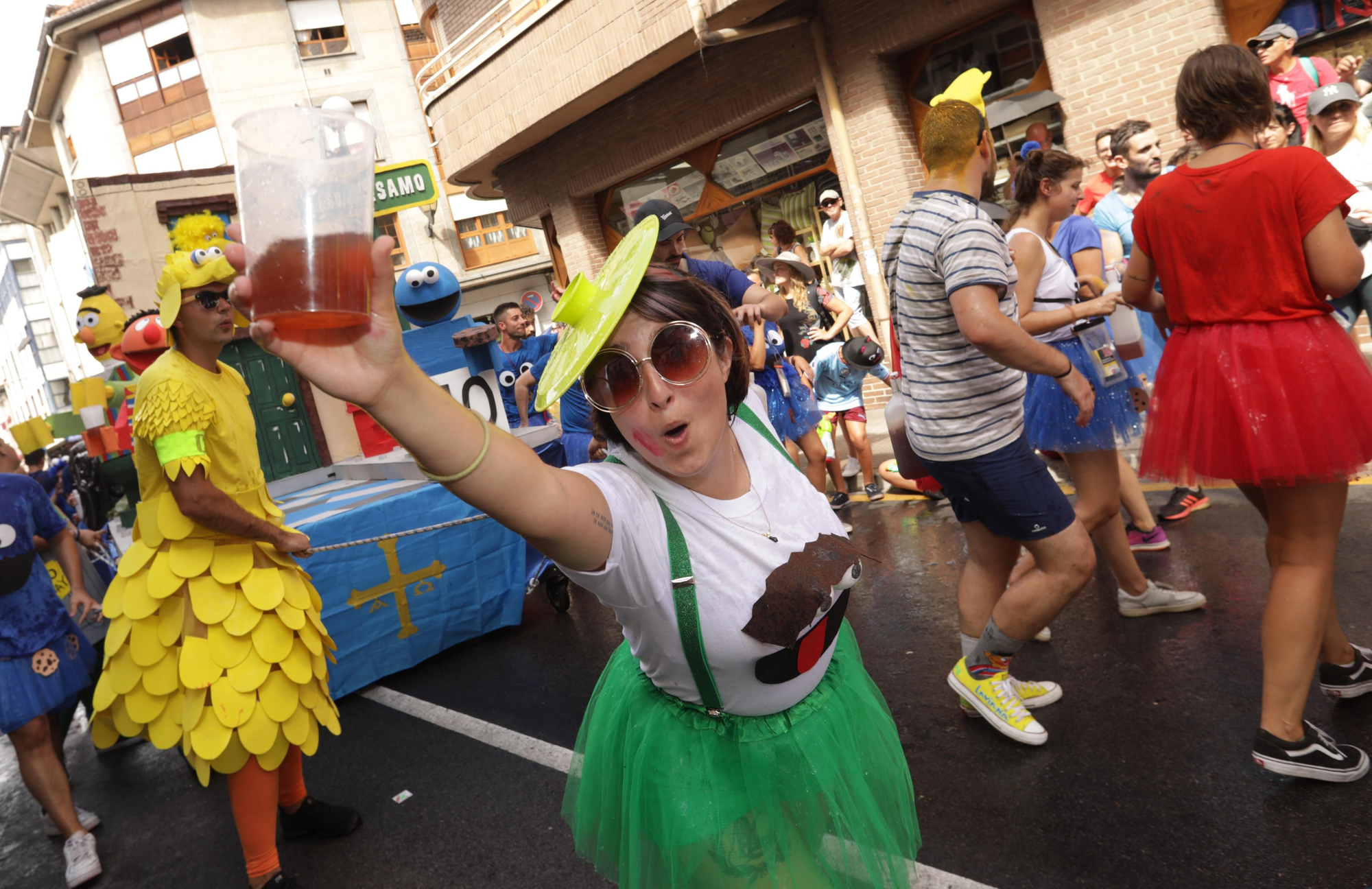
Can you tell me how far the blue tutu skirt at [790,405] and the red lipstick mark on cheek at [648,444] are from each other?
4.40 m

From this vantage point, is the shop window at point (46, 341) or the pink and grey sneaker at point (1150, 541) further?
the shop window at point (46, 341)

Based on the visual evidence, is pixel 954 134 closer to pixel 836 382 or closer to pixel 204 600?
pixel 204 600

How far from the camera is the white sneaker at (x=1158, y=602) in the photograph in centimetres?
367

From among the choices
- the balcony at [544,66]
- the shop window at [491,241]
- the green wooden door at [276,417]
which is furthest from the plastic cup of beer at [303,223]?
the shop window at [491,241]

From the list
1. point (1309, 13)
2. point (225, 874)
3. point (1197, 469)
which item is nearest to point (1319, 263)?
point (1197, 469)

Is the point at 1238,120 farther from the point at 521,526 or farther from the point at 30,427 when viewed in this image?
the point at 30,427

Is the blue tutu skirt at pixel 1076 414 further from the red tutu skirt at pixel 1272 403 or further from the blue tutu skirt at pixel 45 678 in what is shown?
the blue tutu skirt at pixel 45 678

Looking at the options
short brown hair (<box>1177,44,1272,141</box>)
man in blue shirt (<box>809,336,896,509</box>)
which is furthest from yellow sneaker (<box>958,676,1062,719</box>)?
man in blue shirt (<box>809,336,896,509</box>)

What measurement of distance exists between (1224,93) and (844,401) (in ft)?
15.1

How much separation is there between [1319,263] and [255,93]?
3044cm

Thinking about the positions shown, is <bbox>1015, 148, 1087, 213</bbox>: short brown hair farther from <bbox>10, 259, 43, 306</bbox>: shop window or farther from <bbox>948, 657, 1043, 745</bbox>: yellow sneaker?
<bbox>10, 259, 43, 306</bbox>: shop window

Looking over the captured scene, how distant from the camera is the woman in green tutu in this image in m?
1.45

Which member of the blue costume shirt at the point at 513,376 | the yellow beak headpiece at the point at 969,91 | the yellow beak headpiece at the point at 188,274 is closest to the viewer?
the yellow beak headpiece at the point at 188,274

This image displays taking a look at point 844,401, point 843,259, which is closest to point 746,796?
point 844,401
